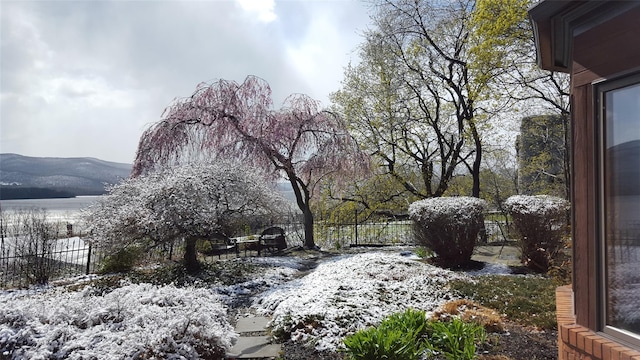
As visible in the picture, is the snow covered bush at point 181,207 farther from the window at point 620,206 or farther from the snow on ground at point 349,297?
the window at point 620,206

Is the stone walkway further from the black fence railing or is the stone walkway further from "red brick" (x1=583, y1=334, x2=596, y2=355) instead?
the black fence railing

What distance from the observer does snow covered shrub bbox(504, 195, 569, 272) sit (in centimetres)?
736

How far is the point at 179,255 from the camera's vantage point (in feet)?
32.3

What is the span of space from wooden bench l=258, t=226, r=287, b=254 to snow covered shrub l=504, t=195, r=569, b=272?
245 inches

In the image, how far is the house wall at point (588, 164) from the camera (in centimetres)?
226

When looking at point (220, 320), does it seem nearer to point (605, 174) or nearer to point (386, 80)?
point (605, 174)

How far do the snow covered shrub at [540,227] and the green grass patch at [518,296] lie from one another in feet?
2.52

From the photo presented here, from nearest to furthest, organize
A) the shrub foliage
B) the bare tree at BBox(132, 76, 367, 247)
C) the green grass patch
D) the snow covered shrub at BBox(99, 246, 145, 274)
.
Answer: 1. the shrub foliage
2. the green grass patch
3. the snow covered shrub at BBox(99, 246, 145, 274)
4. the bare tree at BBox(132, 76, 367, 247)

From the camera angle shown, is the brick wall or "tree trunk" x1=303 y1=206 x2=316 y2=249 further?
"tree trunk" x1=303 y1=206 x2=316 y2=249

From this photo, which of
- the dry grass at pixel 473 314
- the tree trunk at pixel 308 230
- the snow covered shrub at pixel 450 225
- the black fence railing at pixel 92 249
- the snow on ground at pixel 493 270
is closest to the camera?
the dry grass at pixel 473 314

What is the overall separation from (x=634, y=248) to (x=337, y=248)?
34.5 ft

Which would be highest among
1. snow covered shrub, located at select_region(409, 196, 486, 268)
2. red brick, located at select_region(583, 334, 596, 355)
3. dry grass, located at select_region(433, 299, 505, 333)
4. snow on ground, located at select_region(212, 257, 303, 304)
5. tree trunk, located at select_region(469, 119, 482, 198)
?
tree trunk, located at select_region(469, 119, 482, 198)

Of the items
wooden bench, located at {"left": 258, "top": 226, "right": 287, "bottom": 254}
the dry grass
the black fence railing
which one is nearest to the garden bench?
wooden bench, located at {"left": 258, "top": 226, "right": 287, "bottom": 254}

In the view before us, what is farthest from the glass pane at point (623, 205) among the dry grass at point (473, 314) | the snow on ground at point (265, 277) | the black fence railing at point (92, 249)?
the black fence railing at point (92, 249)
